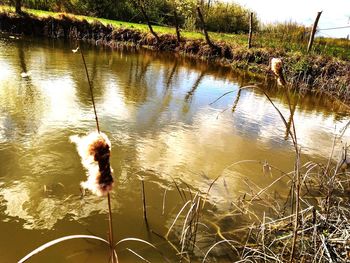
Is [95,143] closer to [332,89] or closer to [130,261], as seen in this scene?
[130,261]

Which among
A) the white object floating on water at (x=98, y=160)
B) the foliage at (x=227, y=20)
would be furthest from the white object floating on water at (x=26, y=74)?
the foliage at (x=227, y=20)

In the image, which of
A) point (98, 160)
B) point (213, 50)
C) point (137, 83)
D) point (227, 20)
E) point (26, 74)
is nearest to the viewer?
point (98, 160)

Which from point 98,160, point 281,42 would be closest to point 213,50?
point 281,42

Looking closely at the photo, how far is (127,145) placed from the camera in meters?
6.16

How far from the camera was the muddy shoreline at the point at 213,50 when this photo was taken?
13.9 m

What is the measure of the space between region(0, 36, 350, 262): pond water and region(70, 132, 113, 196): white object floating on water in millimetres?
2241

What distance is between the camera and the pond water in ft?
13.2

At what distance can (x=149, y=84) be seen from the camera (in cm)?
1105

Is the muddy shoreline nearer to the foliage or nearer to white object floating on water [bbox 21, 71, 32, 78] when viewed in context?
white object floating on water [bbox 21, 71, 32, 78]

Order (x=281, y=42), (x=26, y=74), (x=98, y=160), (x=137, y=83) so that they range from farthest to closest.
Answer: (x=281, y=42)
(x=137, y=83)
(x=26, y=74)
(x=98, y=160)

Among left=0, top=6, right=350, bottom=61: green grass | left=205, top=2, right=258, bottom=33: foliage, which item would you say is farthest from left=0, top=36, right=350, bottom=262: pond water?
left=205, top=2, right=258, bottom=33: foliage

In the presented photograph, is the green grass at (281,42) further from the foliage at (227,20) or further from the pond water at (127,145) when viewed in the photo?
the pond water at (127,145)

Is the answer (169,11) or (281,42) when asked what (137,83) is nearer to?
(281,42)

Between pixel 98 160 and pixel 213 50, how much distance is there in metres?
17.3
